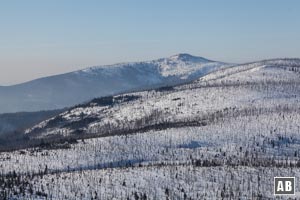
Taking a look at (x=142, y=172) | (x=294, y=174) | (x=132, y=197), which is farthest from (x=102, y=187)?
(x=294, y=174)

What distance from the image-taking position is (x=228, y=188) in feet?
563

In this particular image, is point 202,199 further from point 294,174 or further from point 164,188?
point 294,174

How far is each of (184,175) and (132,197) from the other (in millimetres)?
28158

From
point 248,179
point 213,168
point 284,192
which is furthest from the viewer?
point 213,168

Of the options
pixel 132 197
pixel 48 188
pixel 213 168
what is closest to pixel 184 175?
pixel 213 168

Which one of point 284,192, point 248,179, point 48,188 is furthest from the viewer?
point 248,179

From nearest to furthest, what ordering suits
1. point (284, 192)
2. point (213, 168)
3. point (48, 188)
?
1. point (284, 192)
2. point (48, 188)
3. point (213, 168)

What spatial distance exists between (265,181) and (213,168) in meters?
21.4

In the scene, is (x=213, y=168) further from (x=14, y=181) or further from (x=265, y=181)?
(x=14, y=181)

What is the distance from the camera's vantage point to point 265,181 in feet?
586

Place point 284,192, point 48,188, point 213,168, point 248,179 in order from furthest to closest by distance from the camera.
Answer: point 213,168 → point 248,179 → point 48,188 → point 284,192

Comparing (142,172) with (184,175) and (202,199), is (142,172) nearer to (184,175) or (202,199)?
(184,175)

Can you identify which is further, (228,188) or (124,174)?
(124,174)

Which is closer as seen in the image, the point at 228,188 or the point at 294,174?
the point at 228,188
